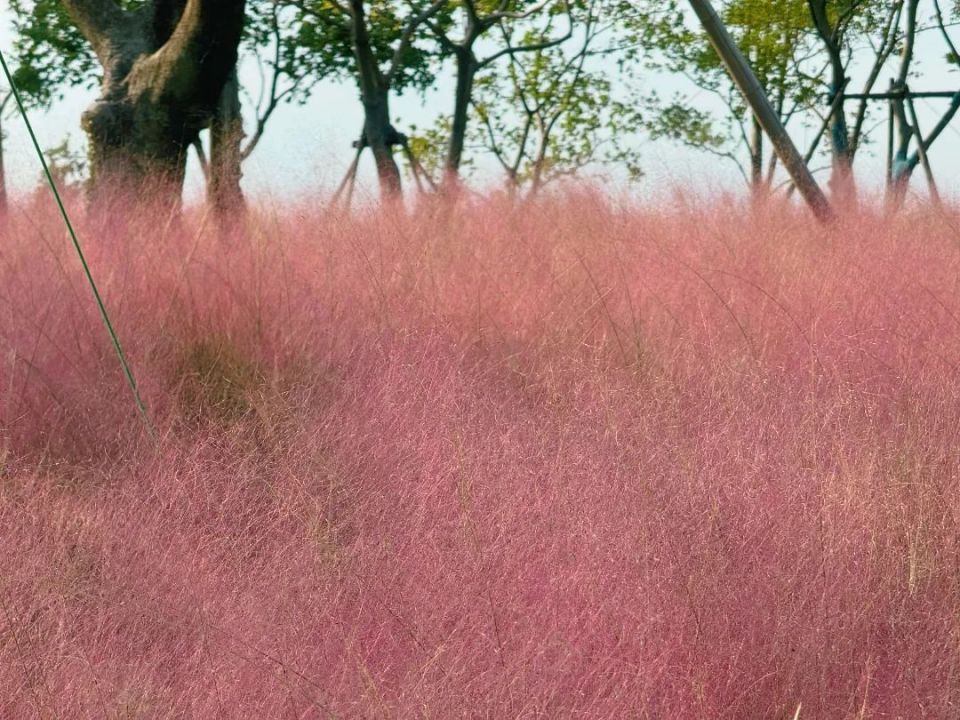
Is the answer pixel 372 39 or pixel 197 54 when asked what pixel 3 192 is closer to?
pixel 197 54

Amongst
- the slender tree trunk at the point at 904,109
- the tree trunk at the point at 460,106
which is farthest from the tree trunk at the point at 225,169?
the slender tree trunk at the point at 904,109

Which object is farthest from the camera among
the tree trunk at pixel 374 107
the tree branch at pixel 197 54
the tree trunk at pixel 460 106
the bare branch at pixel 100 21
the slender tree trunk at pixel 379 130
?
the tree trunk at pixel 460 106

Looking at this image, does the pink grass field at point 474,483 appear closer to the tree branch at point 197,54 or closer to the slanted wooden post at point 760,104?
the slanted wooden post at point 760,104

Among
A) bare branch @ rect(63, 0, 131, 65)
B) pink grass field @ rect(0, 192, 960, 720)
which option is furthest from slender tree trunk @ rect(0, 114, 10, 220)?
bare branch @ rect(63, 0, 131, 65)

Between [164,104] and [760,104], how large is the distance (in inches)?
133

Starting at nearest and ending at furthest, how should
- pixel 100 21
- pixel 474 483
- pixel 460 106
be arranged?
pixel 474 483 < pixel 100 21 < pixel 460 106

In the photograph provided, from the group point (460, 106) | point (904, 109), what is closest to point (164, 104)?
point (460, 106)

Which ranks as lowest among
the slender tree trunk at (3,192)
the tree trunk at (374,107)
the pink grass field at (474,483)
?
the pink grass field at (474,483)

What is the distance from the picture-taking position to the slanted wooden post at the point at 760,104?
19.7ft

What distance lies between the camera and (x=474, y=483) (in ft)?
10.5

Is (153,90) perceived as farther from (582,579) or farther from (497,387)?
(582,579)

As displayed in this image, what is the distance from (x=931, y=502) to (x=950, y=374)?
1193 mm

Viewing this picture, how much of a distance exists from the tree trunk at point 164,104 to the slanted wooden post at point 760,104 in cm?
271

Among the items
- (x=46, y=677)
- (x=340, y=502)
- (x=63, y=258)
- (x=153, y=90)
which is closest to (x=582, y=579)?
(x=340, y=502)
